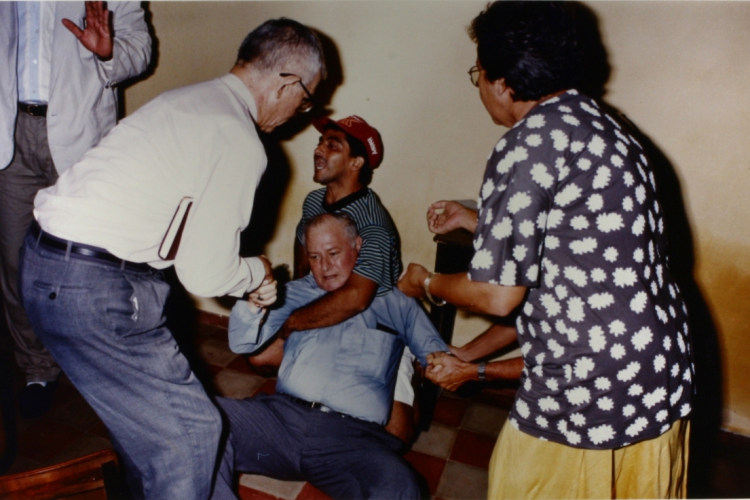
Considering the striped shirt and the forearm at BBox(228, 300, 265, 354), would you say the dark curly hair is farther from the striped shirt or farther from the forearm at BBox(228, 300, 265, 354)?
the forearm at BBox(228, 300, 265, 354)

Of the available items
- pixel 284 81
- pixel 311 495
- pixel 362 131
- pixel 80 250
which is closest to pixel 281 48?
pixel 284 81

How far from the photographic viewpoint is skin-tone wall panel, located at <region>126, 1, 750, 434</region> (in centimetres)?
225

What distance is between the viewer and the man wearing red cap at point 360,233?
2.26 metres

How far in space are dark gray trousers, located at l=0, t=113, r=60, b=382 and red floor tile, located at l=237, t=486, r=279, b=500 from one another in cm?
142

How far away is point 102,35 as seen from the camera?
7.91ft

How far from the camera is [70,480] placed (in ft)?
3.72

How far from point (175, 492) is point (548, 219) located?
1454mm

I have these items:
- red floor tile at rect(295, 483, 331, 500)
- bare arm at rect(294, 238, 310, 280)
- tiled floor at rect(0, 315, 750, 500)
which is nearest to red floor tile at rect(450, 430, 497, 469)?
tiled floor at rect(0, 315, 750, 500)

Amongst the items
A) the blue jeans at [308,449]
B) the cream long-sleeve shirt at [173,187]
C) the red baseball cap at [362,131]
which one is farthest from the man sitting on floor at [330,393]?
the red baseball cap at [362,131]

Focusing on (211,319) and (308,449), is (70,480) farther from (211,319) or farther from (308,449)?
(211,319)

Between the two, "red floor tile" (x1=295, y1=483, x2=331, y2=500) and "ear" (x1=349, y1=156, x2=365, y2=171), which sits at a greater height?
"ear" (x1=349, y1=156, x2=365, y2=171)

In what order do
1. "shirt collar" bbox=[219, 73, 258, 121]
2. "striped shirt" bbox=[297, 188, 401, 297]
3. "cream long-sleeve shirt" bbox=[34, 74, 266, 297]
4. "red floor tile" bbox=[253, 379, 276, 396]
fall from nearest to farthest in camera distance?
"cream long-sleeve shirt" bbox=[34, 74, 266, 297], "shirt collar" bbox=[219, 73, 258, 121], "striped shirt" bbox=[297, 188, 401, 297], "red floor tile" bbox=[253, 379, 276, 396]

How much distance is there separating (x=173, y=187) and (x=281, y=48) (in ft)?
1.99

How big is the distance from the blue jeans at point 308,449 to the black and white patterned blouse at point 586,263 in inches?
33.9
